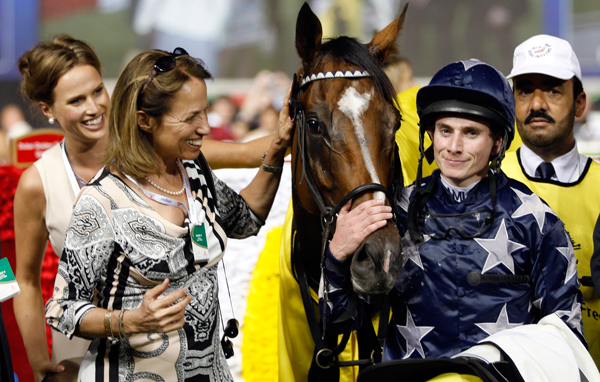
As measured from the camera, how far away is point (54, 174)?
2436 mm

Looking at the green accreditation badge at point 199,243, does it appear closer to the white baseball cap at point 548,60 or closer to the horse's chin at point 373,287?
the horse's chin at point 373,287

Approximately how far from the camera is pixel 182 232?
5.86ft

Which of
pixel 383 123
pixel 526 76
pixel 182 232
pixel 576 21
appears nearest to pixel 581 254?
pixel 526 76

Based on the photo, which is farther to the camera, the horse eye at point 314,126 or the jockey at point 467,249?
the horse eye at point 314,126

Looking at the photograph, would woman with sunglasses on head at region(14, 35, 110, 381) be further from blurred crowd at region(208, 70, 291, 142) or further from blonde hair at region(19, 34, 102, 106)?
blurred crowd at region(208, 70, 291, 142)

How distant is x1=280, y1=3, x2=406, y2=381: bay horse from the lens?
1.69 m

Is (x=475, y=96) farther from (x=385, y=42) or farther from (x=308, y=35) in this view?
(x=308, y=35)

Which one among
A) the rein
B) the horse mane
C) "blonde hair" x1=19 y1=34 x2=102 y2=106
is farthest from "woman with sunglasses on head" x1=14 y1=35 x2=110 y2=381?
the horse mane

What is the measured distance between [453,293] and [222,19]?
6.99 meters

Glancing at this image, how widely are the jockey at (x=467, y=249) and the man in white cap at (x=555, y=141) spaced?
2.48 ft

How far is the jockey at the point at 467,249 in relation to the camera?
169 centimetres

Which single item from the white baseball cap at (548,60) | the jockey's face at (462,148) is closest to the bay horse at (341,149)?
the jockey's face at (462,148)

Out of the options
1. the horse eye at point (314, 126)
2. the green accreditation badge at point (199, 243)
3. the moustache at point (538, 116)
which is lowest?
the green accreditation badge at point (199, 243)

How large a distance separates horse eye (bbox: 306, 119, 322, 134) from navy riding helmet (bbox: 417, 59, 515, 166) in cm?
38
